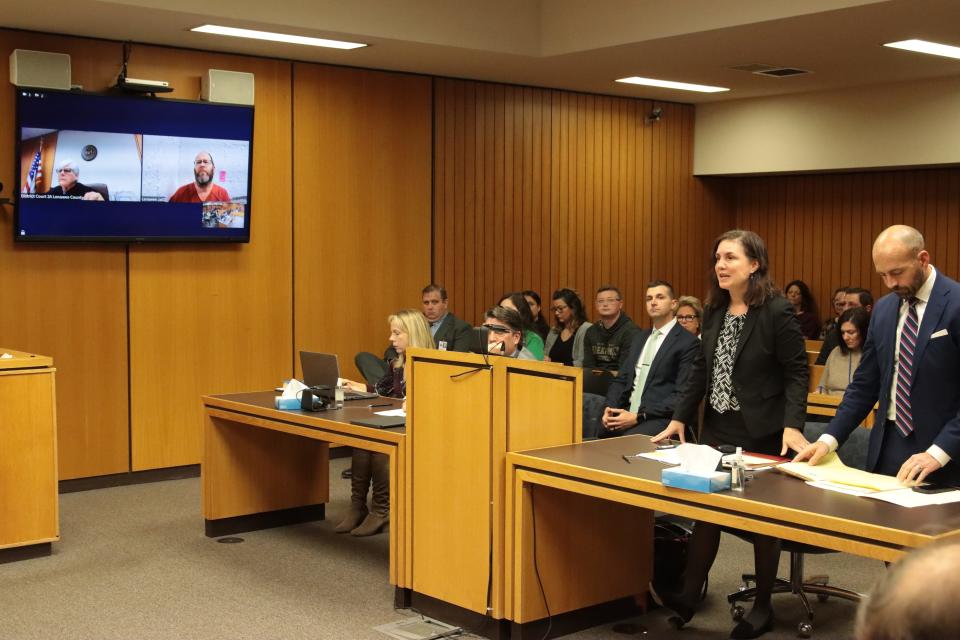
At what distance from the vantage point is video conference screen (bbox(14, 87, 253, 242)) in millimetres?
7293

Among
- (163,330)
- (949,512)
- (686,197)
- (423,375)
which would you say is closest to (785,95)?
(686,197)

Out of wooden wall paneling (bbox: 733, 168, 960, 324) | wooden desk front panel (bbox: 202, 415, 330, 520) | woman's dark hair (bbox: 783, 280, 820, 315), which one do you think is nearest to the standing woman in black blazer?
wooden desk front panel (bbox: 202, 415, 330, 520)

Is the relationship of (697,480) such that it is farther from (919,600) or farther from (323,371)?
(323,371)

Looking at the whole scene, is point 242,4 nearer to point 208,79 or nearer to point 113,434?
point 208,79

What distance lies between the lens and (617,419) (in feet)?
20.9

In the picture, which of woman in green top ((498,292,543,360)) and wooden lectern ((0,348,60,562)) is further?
woman in green top ((498,292,543,360))

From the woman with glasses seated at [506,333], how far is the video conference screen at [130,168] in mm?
3024

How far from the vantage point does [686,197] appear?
453 inches

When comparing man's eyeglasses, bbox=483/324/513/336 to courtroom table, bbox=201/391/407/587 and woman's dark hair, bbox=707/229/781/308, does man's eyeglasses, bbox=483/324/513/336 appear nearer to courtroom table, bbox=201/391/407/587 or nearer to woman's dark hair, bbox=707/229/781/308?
courtroom table, bbox=201/391/407/587

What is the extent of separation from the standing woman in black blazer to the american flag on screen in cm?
474

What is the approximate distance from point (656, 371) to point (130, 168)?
3.92 meters

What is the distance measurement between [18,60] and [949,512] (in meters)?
6.21

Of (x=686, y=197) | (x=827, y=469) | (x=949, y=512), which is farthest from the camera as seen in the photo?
(x=686, y=197)

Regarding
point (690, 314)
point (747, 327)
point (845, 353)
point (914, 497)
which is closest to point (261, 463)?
point (747, 327)
